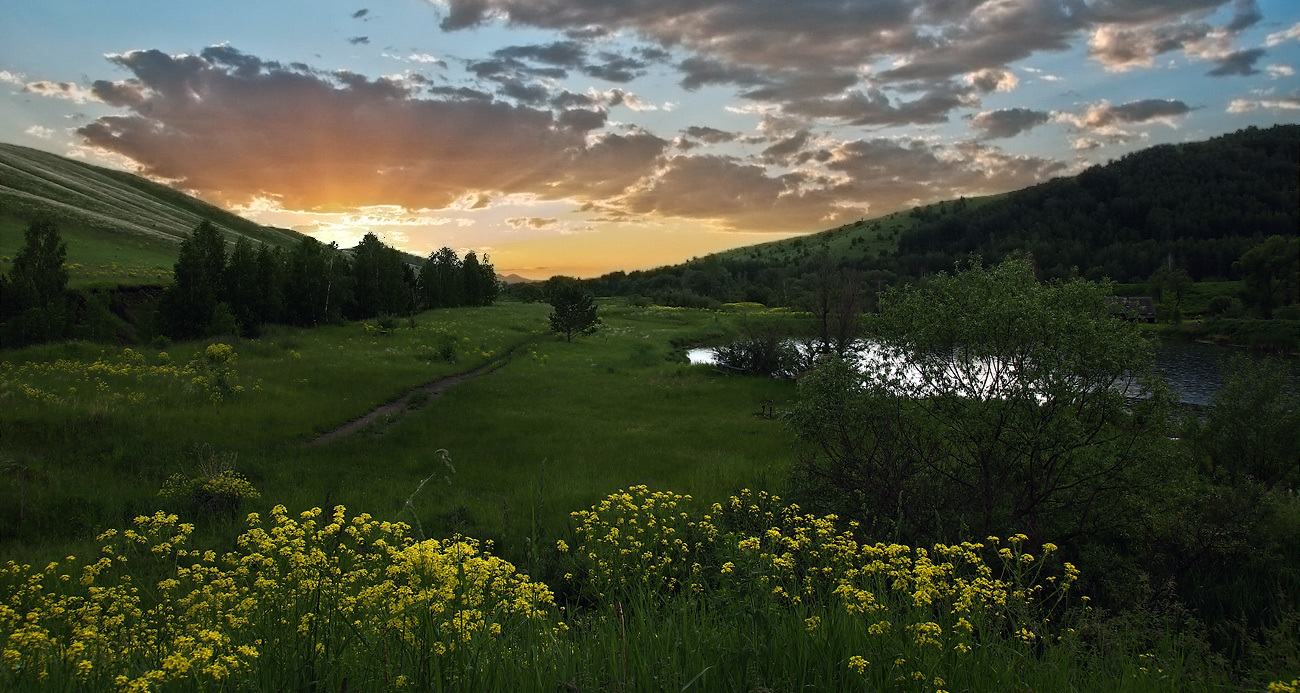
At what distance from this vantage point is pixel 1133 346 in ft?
40.4

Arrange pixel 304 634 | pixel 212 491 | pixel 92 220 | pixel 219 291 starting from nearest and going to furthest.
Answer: pixel 304 634 < pixel 212 491 < pixel 219 291 < pixel 92 220

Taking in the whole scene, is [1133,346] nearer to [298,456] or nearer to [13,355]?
[298,456]

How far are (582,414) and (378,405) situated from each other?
930 centimetres

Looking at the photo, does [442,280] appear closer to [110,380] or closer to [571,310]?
[571,310]

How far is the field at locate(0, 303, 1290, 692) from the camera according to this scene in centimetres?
389

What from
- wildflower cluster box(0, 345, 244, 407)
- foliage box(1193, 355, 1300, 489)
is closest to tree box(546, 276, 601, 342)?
wildflower cluster box(0, 345, 244, 407)

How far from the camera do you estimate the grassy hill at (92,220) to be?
167ft

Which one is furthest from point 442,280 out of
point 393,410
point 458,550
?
point 458,550

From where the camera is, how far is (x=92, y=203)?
8725 cm

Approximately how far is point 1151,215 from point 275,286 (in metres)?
155

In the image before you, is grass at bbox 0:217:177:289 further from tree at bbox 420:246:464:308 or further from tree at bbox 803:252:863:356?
tree at bbox 803:252:863:356

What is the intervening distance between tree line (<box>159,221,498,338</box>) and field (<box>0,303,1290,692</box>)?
21.1 feet

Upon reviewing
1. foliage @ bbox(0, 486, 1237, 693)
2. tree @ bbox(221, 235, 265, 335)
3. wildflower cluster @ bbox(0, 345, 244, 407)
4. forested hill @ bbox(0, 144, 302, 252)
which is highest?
forested hill @ bbox(0, 144, 302, 252)

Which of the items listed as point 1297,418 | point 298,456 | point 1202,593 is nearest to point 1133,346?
point 1202,593
